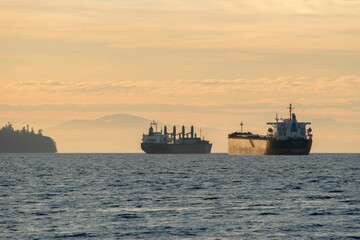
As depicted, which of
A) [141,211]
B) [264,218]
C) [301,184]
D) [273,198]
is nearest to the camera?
[264,218]

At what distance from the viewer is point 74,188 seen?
3743 inches

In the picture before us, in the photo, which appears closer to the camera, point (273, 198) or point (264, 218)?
point (264, 218)

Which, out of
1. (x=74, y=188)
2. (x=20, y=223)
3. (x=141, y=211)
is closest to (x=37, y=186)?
(x=74, y=188)

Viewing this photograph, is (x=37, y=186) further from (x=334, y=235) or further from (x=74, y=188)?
(x=334, y=235)

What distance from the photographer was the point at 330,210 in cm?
6462

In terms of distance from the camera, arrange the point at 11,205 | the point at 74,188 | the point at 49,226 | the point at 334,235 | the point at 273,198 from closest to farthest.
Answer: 1. the point at 334,235
2. the point at 49,226
3. the point at 11,205
4. the point at 273,198
5. the point at 74,188

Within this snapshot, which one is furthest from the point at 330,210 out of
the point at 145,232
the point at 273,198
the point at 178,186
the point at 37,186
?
the point at 37,186

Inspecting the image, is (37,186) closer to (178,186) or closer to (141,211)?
(178,186)

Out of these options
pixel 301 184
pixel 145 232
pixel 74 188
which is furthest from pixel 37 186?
pixel 145 232

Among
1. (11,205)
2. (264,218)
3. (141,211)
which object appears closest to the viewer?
(264,218)

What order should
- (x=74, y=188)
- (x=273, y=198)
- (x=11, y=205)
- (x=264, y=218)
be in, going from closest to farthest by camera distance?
(x=264, y=218)
(x=11, y=205)
(x=273, y=198)
(x=74, y=188)

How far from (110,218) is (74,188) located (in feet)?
120

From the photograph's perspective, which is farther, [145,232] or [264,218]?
[264,218]

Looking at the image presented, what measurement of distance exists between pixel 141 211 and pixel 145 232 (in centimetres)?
1271
